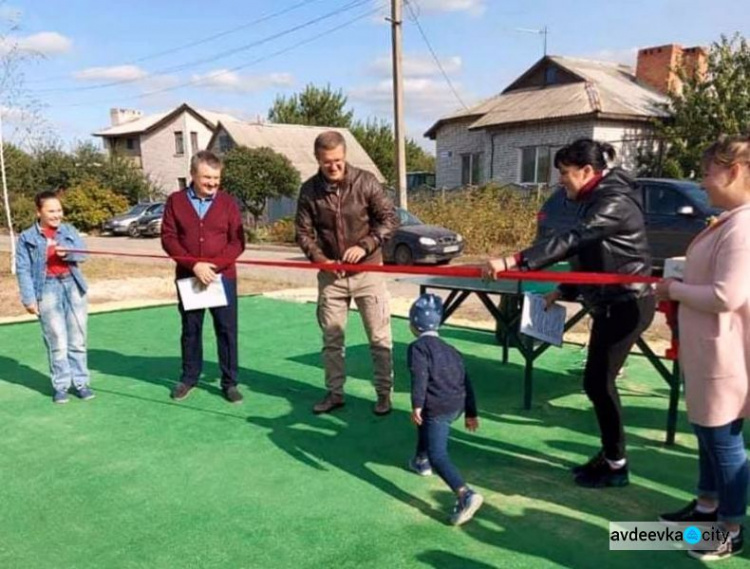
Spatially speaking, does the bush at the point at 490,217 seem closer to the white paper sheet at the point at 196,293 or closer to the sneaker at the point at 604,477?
the white paper sheet at the point at 196,293

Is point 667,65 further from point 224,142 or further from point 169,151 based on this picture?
point 169,151

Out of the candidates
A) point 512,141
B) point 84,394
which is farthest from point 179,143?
point 84,394

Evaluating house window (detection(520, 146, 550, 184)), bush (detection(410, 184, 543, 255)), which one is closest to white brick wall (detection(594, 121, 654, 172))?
house window (detection(520, 146, 550, 184))

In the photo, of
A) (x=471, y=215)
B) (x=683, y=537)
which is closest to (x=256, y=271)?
(x=471, y=215)

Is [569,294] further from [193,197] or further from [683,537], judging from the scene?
[193,197]

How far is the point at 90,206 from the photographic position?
3108 centimetres

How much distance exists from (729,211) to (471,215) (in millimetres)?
15125

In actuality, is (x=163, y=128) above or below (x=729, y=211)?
above

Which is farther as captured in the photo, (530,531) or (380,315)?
(380,315)

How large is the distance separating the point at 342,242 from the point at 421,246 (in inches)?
408

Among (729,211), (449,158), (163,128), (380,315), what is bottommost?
(380,315)

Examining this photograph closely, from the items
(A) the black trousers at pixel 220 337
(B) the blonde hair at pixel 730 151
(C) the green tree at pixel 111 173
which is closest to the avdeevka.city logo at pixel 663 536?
(B) the blonde hair at pixel 730 151

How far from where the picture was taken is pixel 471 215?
17.4m

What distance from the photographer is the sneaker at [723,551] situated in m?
2.62
